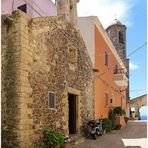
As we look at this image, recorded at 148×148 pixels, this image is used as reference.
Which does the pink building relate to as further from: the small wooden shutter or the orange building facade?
the small wooden shutter

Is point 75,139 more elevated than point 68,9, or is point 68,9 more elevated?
point 68,9

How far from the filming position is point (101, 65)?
67.0ft

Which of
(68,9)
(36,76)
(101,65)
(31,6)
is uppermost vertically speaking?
(68,9)

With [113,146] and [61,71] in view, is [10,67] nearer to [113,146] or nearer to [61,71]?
[61,71]

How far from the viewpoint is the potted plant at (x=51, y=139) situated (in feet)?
36.3

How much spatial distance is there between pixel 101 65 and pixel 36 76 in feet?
32.4

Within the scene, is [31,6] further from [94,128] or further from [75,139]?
[94,128]

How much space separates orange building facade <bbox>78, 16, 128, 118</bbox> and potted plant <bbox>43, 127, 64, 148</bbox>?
752cm

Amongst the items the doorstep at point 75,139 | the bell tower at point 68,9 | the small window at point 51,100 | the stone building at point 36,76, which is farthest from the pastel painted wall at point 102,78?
the small window at point 51,100

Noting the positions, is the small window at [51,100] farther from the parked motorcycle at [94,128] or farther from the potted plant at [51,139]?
the parked motorcycle at [94,128]

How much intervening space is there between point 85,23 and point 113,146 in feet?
27.5

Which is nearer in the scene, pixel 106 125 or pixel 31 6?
pixel 31 6

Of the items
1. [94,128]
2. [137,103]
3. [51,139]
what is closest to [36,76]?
[51,139]

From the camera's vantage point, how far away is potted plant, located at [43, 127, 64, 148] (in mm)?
11055
